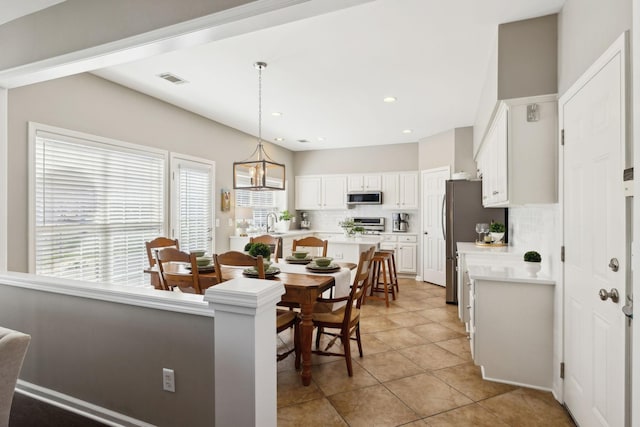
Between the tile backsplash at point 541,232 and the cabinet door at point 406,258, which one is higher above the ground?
the tile backsplash at point 541,232

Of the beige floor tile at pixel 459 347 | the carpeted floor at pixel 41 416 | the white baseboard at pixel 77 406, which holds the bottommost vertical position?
the beige floor tile at pixel 459 347

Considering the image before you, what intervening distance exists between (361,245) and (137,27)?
3700 millimetres

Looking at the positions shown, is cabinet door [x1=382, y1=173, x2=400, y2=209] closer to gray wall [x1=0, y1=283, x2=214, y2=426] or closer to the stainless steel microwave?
the stainless steel microwave

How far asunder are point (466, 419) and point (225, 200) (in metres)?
4.34

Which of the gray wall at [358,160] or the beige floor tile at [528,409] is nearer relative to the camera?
the beige floor tile at [528,409]

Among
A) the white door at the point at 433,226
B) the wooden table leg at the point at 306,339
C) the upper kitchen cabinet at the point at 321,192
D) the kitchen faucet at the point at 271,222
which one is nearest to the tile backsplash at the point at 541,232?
the wooden table leg at the point at 306,339

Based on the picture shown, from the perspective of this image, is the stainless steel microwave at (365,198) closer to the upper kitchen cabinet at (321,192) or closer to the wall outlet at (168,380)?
the upper kitchen cabinet at (321,192)

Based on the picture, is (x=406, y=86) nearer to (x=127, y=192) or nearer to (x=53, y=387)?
(x=127, y=192)

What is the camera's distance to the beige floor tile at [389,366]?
2.64 meters

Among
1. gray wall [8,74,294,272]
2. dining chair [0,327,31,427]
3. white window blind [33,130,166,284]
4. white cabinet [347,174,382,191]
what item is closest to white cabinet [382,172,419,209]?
white cabinet [347,174,382,191]

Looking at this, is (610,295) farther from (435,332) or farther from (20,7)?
(20,7)

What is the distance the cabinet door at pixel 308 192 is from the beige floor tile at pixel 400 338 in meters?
4.22

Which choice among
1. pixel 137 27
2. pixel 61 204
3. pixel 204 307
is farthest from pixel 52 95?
pixel 204 307

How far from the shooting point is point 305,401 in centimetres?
226
